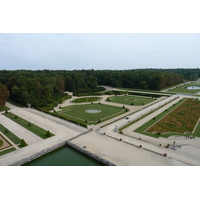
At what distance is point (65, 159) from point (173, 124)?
2169cm

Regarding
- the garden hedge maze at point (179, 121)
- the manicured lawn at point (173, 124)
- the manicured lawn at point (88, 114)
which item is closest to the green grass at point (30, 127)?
the manicured lawn at point (88, 114)

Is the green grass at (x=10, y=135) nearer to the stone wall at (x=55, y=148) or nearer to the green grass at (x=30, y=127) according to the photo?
the green grass at (x=30, y=127)

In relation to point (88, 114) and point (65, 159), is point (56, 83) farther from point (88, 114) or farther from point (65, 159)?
point (65, 159)

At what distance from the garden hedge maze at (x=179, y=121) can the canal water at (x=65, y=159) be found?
13.2 metres

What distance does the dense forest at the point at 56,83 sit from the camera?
4769cm

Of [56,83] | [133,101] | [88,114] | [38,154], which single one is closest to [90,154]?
[38,154]

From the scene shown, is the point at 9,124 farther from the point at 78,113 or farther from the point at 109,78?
the point at 109,78

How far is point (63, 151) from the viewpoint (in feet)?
71.5

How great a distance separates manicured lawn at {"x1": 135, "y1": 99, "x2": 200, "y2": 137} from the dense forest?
27103mm

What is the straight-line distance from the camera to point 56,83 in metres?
63.2

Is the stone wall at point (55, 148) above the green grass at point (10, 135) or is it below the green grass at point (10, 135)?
below

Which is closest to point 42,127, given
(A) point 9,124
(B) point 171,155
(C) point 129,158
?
(A) point 9,124

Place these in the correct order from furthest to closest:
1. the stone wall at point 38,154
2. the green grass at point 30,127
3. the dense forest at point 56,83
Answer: the dense forest at point 56,83 < the green grass at point 30,127 < the stone wall at point 38,154

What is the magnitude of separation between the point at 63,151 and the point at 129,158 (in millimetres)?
9301
